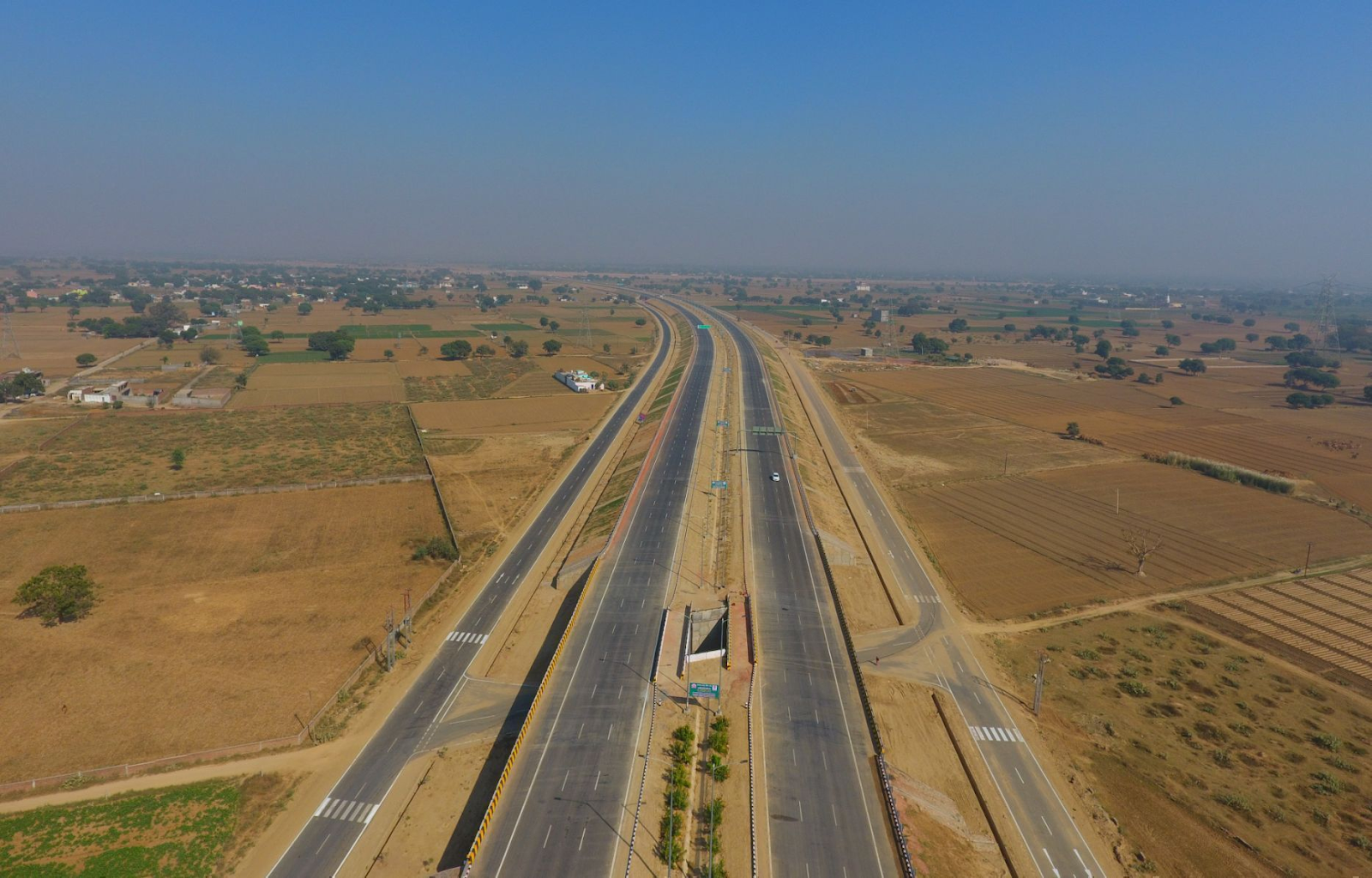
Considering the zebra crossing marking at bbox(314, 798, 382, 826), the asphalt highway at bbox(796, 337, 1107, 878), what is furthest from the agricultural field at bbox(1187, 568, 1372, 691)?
the zebra crossing marking at bbox(314, 798, 382, 826)

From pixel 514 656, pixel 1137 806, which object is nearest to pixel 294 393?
pixel 514 656

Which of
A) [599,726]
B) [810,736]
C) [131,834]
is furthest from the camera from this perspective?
[810,736]

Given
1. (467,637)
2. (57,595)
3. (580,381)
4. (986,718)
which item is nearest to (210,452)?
(57,595)

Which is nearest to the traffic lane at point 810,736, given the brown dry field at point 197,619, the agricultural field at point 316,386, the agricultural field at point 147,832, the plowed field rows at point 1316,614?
the agricultural field at point 147,832

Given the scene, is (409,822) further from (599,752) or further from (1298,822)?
(1298,822)

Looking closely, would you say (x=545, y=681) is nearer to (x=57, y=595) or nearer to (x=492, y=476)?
(x=57, y=595)

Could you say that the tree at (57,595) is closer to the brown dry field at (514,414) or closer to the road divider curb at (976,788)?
the brown dry field at (514,414)
